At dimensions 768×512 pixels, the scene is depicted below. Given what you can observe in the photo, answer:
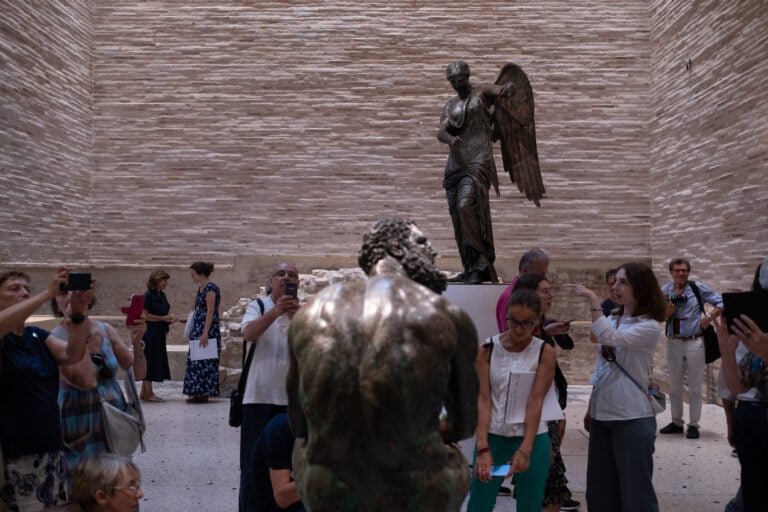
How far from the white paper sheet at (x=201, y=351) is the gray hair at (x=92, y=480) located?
221 inches

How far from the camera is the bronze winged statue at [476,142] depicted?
20.1ft

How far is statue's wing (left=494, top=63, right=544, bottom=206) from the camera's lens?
20.9ft

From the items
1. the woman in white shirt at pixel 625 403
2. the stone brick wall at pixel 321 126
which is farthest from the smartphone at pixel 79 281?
the stone brick wall at pixel 321 126

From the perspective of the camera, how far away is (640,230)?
486 inches

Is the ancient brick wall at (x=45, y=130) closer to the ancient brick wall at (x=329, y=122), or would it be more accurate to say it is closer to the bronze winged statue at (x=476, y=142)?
the ancient brick wall at (x=329, y=122)

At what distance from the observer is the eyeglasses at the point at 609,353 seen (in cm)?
368

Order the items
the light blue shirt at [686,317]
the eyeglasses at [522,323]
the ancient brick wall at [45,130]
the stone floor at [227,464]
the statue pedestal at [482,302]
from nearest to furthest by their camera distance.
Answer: the eyeglasses at [522,323], the stone floor at [227,464], the statue pedestal at [482,302], the light blue shirt at [686,317], the ancient brick wall at [45,130]

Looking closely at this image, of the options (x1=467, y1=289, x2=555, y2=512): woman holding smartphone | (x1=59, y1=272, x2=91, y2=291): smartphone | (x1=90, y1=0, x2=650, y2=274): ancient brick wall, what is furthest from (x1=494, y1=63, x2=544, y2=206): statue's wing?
(x1=90, y1=0, x2=650, y2=274): ancient brick wall

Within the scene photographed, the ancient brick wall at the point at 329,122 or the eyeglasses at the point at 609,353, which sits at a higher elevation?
the ancient brick wall at the point at 329,122

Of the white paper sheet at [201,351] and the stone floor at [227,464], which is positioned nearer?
the stone floor at [227,464]

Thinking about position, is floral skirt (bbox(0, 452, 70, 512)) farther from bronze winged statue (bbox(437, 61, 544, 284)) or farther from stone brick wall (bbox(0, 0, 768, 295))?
stone brick wall (bbox(0, 0, 768, 295))

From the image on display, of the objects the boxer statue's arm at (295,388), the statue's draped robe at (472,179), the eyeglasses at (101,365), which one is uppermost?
the statue's draped robe at (472,179)

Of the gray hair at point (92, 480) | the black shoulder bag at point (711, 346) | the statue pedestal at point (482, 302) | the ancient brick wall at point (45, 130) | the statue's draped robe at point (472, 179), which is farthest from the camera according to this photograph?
the ancient brick wall at point (45, 130)

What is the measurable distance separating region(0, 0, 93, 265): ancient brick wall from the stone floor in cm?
448
